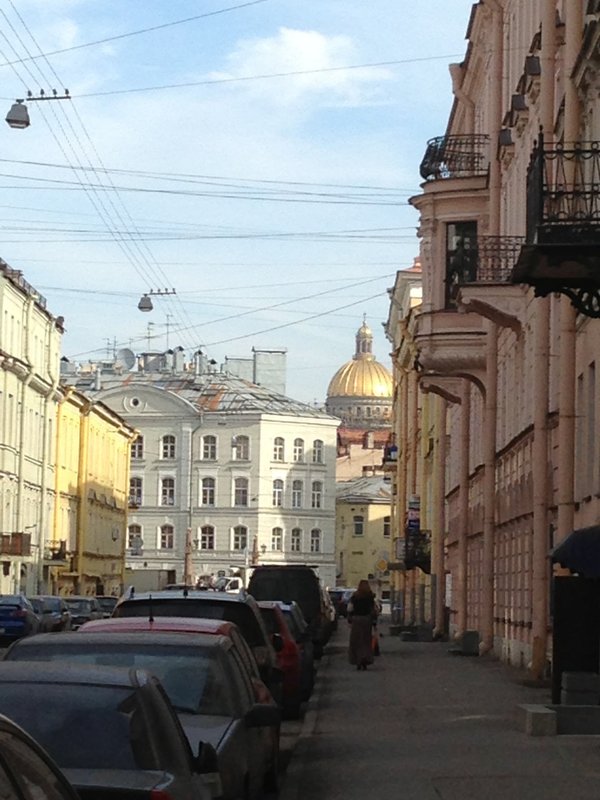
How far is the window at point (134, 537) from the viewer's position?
117188 millimetres

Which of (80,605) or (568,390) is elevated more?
(568,390)

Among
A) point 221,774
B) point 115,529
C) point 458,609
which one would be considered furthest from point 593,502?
point 115,529

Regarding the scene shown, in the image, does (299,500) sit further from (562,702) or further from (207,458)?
(562,702)

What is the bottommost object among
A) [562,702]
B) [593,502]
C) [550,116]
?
[562,702]

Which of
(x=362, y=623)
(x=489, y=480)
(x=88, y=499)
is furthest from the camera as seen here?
(x=88, y=499)

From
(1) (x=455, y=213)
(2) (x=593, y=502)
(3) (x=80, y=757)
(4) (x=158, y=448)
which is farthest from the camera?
(4) (x=158, y=448)

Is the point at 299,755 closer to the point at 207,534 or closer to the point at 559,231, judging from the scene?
the point at 559,231

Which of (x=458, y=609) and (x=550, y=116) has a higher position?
(x=550, y=116)

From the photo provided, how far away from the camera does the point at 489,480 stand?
35.7 meters

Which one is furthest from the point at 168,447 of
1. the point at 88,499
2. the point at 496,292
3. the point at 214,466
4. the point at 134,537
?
the point at 496,292

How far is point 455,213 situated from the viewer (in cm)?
3919

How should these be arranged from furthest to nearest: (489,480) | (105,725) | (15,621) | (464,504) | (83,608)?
(83,608) < (15,621) < (464,504) < (489,480) < (105,725)

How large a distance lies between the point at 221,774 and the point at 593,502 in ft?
49.8

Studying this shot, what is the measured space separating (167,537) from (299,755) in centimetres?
10089
